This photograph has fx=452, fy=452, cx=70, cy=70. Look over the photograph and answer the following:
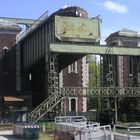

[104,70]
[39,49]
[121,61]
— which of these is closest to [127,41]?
[121,61]

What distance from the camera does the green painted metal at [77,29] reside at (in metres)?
43.8

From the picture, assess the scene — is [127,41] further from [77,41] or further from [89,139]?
[89,139]

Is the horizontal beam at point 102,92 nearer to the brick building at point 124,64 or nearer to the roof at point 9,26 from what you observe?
the brick building at point 124,64

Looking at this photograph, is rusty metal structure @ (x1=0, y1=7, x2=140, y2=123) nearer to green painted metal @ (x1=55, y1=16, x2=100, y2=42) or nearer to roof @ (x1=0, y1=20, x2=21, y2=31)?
green painted metal @ (x1=55, y1=16, x2=100, y2=42)

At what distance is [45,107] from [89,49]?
709 cm

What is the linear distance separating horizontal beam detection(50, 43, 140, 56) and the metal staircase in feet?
13.8

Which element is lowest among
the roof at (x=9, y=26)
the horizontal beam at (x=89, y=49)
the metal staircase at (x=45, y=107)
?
the metal staircase at (x=45, y=107)

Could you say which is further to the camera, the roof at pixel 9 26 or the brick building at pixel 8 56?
the roof at pixel 9 26

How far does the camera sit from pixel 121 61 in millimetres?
62094

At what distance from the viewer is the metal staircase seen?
4062 cm

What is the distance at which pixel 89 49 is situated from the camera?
43625mm

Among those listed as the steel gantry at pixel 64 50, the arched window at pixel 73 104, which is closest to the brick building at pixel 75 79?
the arched window at pixel 73 104

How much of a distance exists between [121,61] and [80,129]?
39813 mm

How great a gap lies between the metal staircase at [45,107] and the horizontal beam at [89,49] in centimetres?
420
